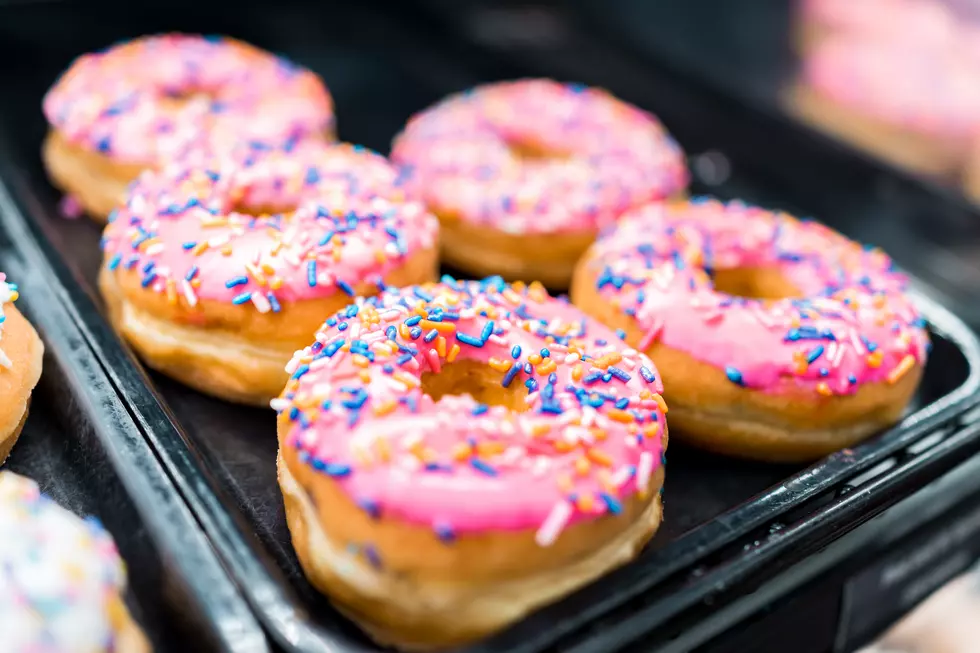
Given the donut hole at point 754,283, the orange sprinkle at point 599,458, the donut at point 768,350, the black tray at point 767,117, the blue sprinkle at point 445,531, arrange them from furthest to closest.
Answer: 1. the black tray at point 767,117
2. the donut hole at point 754,283
3. the donut at point 768,350
4. the orange sprinkle at point 599,458
5. the blue sprinkle at point 445,531

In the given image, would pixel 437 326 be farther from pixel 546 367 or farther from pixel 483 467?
pixel 483 467

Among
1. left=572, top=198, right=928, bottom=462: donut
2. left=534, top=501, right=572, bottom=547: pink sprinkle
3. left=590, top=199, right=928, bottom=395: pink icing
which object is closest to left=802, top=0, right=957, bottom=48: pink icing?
left=590, top=199, right=928, bottom=395: pink icing

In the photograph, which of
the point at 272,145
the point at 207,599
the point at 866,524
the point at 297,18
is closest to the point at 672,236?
the point at 866,524

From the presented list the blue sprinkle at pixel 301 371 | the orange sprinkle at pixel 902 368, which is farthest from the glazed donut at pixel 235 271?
the orange sprinkle at pixel 902 368

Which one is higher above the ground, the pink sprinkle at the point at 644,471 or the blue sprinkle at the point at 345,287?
the pink sprinkle at the point at 644,471

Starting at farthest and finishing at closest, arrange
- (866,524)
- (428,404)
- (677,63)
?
1. (677,63)
2. (866,524)
3. (428,404)

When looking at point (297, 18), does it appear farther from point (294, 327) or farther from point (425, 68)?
point (294, 327)

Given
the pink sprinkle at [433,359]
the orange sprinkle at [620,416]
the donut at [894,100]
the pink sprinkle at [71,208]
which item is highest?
the donut at [894,100]

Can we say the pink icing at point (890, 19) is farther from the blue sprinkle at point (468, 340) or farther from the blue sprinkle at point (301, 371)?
the blue sprinkle at point (301, 371)
